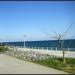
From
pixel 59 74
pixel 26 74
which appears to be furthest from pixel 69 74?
pixel 26 74

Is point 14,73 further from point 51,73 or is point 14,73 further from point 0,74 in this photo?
point 51,73

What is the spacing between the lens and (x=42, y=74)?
15.8 m

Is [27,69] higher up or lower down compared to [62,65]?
lower down

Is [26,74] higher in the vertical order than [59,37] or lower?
lower

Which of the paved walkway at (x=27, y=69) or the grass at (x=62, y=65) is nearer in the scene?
the paved walkway at (x=27, y=69)

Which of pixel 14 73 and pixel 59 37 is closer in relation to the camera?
pixel 14 73

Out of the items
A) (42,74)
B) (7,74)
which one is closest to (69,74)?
(42,74)

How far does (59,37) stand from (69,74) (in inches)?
388

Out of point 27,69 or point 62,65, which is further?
point 62,65

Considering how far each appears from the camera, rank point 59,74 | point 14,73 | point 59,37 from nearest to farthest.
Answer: point 59,74 → point 14,73 → point 59,37

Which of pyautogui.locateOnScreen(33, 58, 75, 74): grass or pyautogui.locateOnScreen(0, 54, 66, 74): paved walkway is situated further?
pyautogui.locateOnScreen(33, 58, 75, 74): grass

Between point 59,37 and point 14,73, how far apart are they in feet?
31.6

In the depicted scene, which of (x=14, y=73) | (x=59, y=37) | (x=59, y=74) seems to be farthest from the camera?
(x=59, y=37)

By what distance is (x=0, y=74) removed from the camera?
16.1 metres
